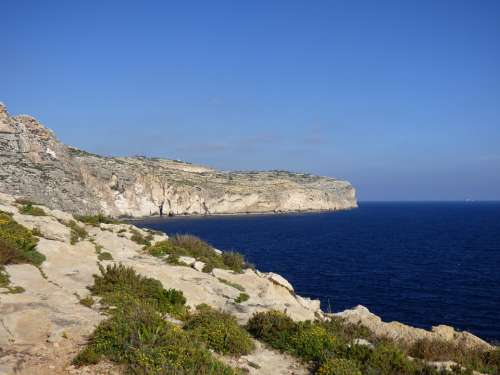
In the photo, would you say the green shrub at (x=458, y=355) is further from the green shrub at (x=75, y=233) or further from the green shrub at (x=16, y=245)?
the green shrub at (x=75, y=233)

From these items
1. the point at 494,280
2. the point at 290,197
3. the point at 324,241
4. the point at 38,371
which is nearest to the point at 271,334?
the point at 38,371

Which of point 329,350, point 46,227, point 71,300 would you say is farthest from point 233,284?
point 46,227

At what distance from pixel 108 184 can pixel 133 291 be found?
120m

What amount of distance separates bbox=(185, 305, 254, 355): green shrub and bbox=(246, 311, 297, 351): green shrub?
70 cm

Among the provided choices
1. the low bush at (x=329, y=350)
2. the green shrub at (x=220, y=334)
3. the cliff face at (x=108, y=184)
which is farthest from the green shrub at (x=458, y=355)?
the cliff face at (x=108, y=184)

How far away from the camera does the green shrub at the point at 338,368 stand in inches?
321

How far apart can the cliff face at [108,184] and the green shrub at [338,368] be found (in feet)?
186

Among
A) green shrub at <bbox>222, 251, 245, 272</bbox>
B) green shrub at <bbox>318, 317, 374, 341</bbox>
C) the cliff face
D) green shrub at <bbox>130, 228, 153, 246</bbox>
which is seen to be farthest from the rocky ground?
the cliff face

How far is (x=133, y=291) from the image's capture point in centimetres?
1309

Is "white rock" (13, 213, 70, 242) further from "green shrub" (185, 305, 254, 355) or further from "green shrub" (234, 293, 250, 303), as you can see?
"green shrub" (185, 305, 254, 355)

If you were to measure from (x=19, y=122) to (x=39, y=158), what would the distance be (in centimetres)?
712

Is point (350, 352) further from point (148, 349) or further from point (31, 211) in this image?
point (31, 211)

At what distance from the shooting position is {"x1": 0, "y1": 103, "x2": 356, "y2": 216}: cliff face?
2475 inches

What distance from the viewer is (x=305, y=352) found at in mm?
9695
